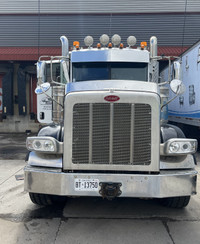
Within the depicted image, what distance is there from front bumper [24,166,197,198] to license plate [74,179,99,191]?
0.12 ft

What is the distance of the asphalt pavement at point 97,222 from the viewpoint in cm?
287

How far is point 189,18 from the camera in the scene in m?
Result: 13.3

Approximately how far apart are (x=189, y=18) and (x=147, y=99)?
12.7 metres

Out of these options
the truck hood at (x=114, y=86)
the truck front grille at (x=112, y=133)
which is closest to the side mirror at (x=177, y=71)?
the truck hood at (x=114, y=86)

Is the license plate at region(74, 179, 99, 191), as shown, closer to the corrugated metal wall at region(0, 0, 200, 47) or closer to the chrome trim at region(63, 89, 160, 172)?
the chrome trim at region(63, 89, 160, 172)

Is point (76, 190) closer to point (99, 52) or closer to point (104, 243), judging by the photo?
point (104, 243)

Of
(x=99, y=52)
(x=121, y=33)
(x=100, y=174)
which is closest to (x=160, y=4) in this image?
(x=121, y=33)

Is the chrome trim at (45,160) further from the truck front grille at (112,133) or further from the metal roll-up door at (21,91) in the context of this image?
the metal roll-up door at (21,91)

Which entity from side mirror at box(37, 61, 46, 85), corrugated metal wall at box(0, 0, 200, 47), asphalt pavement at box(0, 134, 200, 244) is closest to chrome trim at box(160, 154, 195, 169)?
asphalt pavement at box(0, 134, 200, 244)

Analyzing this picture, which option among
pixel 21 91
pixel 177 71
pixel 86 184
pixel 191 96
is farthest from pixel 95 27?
pixel 86 184

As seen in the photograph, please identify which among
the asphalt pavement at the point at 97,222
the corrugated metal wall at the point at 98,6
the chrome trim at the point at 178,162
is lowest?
the asphalt pavement at the point at 97,222

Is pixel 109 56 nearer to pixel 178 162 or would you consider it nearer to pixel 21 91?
pixel 178 162

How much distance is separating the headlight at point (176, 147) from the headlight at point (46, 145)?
1.34m

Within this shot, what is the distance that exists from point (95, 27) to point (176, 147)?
475 inches
